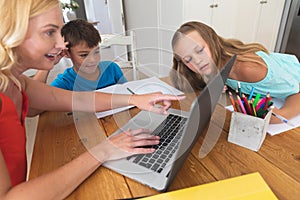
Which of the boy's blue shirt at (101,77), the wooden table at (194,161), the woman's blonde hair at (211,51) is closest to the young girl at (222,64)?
the woman's blonde hair at (211,51)

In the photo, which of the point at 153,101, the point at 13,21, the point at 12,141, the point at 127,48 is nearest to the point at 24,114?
the point at 12,141

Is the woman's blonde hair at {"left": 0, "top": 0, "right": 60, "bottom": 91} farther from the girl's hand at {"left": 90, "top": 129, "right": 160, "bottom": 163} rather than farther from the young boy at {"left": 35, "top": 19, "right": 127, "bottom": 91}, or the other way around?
the young boy at {"left": 35, "top": 19, "right": 127, "bottom": 91}

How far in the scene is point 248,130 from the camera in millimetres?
564

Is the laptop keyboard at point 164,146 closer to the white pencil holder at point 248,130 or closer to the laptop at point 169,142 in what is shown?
the laptop at point 169,142

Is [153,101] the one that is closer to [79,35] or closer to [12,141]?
[12,141]

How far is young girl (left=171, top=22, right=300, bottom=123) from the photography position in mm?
879

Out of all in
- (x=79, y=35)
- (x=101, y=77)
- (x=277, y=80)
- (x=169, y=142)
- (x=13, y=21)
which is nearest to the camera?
(x=13, y=21)

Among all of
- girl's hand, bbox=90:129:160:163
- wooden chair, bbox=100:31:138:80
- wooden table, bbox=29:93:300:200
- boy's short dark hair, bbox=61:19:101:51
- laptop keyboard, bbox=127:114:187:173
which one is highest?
boy's short dark hair, bbox=61:19:101:51

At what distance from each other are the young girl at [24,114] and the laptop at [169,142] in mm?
29

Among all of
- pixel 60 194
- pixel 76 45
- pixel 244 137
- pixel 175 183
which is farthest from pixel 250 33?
pixel 60 194

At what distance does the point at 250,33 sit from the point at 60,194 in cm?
268

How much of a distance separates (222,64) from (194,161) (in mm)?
574

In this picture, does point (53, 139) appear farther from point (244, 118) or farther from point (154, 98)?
point (244, 118)

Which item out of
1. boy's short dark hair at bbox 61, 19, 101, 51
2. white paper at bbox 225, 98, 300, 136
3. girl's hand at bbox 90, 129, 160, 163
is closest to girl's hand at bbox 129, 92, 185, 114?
girl's hand at bbox 90, 129, 160, 163
